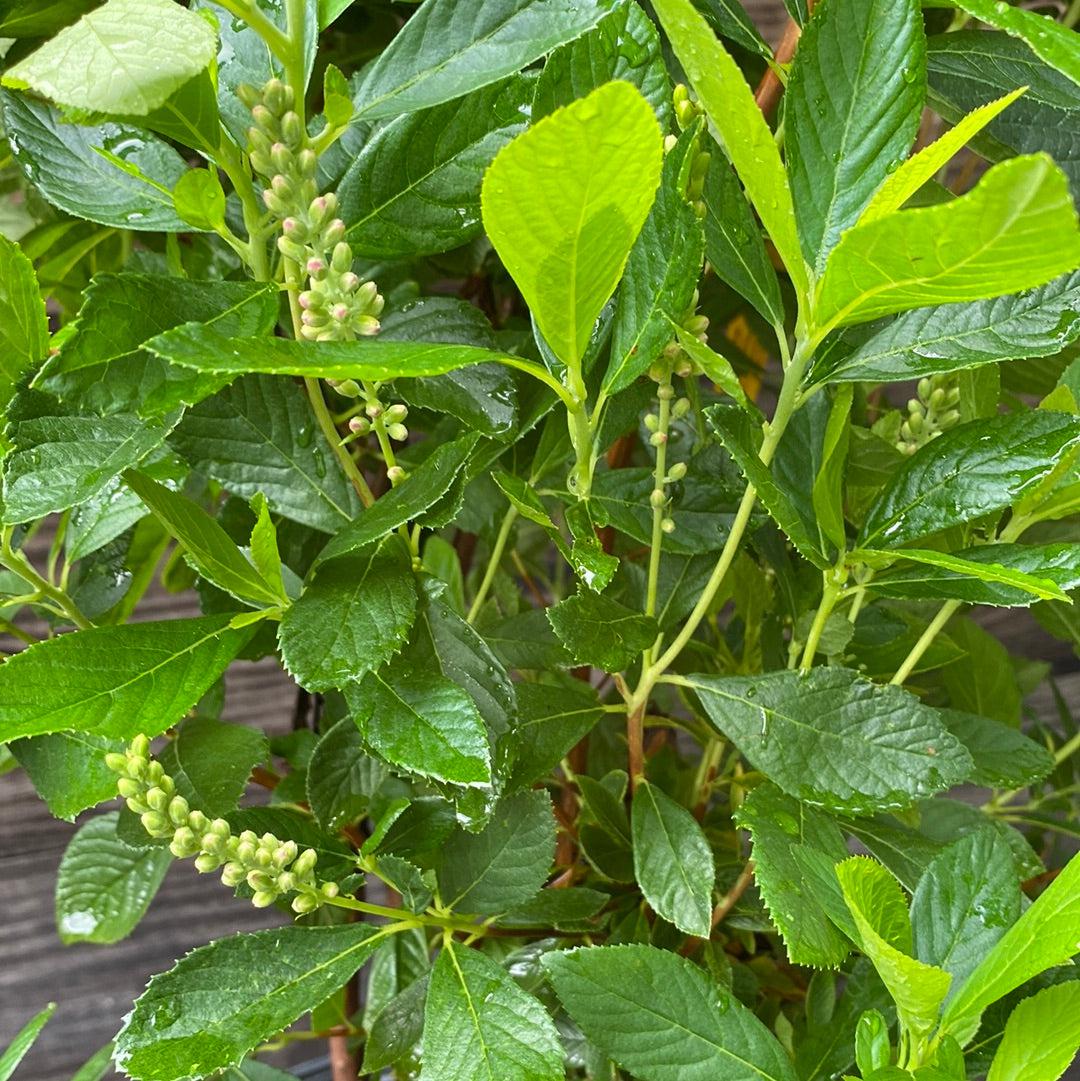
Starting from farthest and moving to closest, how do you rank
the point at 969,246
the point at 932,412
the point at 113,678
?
the point at 932,412
the point at 113,678
the point at 969,246

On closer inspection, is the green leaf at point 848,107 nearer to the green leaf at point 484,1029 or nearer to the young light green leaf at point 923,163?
the young light green leaf at point 923,163

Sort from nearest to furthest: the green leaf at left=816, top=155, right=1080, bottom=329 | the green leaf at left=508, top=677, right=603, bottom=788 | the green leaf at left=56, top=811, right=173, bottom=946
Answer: the green leaf at left=816, top=155, right=1080, bottom=329
the green leaf at left=508, top=677, right=603, bottom=788
the green leaf at left=56, top=811, right=173, bottom=946

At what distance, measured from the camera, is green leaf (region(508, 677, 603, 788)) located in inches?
15.6

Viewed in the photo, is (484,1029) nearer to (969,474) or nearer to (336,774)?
(336,774)

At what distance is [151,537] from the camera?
52 centimetres

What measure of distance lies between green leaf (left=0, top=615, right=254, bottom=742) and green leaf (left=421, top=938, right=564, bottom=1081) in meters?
0.15

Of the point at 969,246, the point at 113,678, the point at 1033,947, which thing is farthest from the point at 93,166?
the point at 1033,947

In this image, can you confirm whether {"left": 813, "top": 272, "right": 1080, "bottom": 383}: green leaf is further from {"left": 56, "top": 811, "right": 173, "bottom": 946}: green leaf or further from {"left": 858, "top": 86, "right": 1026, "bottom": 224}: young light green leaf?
{"left": 56, "top": 811, "right": 173, "bottom": 946}: green leaf

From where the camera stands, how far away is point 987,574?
27 cm

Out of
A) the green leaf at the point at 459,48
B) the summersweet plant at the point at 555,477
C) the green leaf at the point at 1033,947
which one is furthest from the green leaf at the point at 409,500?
the green leaf at the point at 1033,947

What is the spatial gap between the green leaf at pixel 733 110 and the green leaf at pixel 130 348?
141 mm

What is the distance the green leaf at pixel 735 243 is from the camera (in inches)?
12.7

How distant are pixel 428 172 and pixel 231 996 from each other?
0.30m

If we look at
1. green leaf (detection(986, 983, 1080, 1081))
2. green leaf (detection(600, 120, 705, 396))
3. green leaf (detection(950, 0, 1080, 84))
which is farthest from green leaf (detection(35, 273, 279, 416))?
green leaf (detection(986, 983, 1080, 1081))
